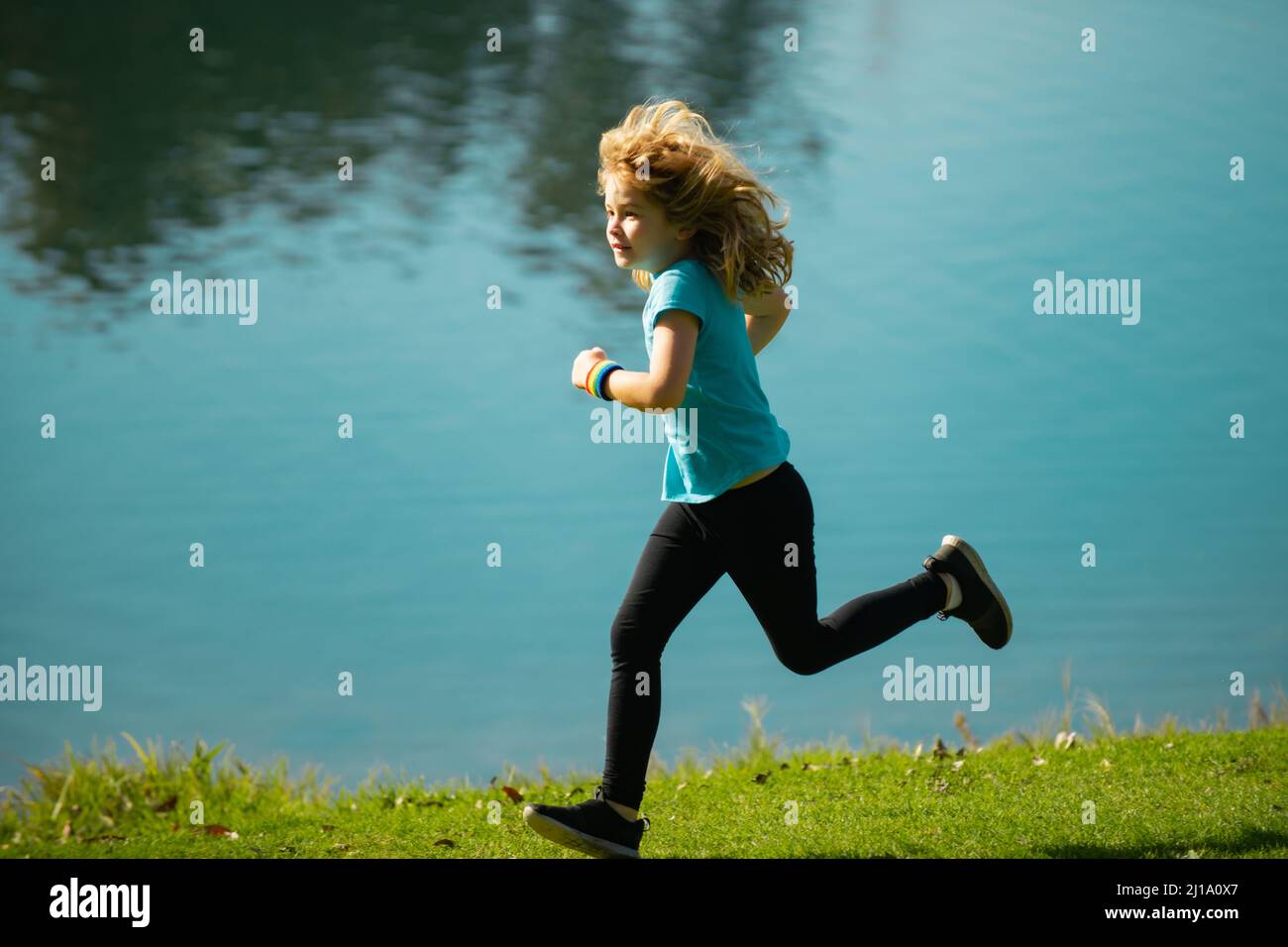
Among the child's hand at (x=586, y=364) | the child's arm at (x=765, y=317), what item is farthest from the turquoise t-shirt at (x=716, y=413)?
the child's arm at (x=765, y=317)

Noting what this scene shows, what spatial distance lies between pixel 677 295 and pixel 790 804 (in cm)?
164

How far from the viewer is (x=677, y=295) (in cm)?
321

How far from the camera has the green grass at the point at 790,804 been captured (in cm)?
364

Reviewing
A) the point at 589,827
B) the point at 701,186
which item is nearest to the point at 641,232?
the point at 701,186

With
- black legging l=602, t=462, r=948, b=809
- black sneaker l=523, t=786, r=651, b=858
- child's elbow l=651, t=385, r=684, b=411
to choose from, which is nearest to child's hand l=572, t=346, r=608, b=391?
child's elbow l=651, t=385, r=684, b=411

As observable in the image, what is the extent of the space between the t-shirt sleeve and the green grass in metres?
1.44

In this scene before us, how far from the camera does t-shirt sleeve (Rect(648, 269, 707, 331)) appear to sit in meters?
3.20

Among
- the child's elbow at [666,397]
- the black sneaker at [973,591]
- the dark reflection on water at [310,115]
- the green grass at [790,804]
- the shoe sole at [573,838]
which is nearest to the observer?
the child's elbow at [666,397]

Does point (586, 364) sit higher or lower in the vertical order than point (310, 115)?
lower

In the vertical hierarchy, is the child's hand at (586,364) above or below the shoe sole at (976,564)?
above

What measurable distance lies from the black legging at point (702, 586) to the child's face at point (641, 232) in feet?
1.98

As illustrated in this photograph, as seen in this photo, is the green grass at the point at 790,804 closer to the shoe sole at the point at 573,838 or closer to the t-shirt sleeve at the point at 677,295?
the shoe sole at the point at 573,838

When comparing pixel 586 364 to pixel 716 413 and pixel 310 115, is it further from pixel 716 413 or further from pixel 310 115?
pixel 310 115
